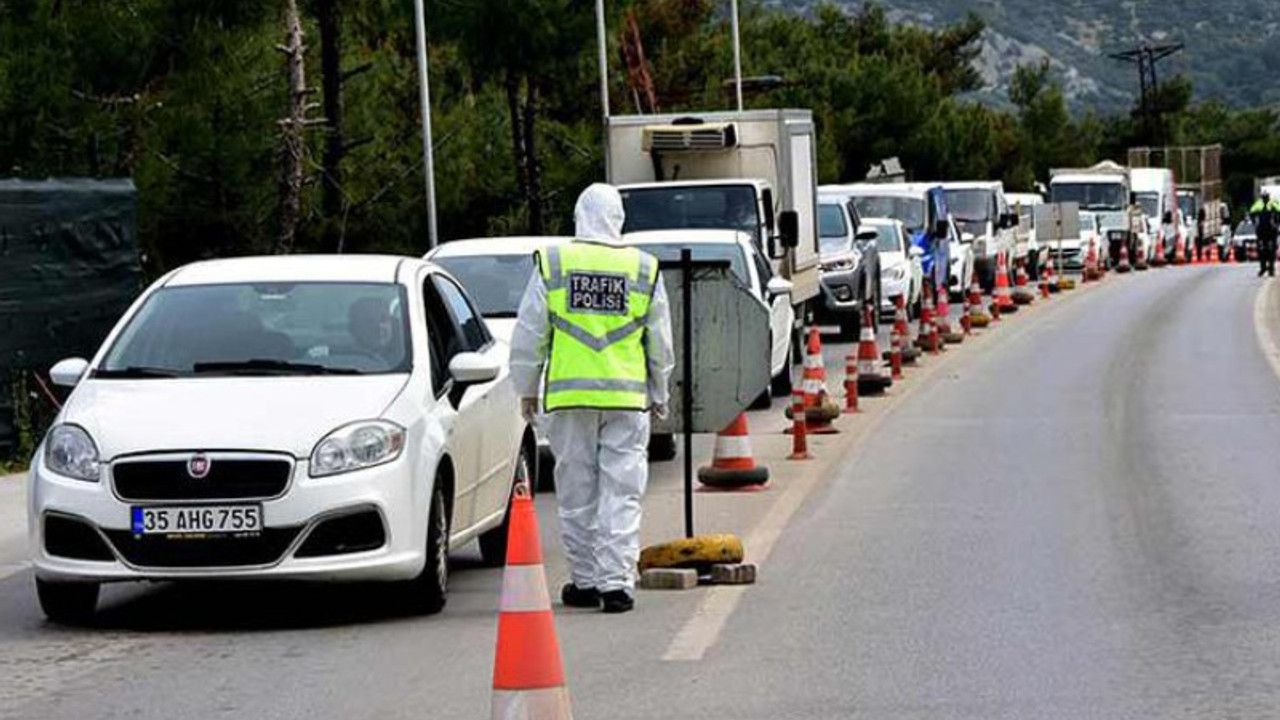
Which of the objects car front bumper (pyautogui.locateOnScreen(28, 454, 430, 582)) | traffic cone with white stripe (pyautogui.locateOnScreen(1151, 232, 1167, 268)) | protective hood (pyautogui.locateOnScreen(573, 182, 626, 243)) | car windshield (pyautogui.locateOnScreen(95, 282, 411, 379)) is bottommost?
traffic cone with white stripe (pyautogui.locateOnScreen(1151, 232, 1167, 268))

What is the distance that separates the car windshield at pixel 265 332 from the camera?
11.7 meters

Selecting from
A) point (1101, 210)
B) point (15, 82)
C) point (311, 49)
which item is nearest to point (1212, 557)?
point (15, 82)

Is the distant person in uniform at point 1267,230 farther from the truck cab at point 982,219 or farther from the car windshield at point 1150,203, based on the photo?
the car windshield at point 1150,203

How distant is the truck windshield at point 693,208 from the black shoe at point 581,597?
614 inches

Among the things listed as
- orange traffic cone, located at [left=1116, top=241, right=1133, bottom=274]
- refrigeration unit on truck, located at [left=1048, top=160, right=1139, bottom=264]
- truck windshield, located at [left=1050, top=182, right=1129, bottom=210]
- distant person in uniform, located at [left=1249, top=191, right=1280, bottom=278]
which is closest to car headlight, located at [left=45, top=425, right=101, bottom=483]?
distant person in uniform, located at [left=1249, top=191, right=1280, bottom=278]

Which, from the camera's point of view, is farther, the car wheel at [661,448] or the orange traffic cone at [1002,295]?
the orange traffic cone at [1002,295]

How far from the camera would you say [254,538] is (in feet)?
35.4

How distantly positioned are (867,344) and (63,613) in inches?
561

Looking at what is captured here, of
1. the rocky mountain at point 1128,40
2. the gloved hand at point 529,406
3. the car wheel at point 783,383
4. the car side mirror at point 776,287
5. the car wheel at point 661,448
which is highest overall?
the rocky mountain at point 1128,40

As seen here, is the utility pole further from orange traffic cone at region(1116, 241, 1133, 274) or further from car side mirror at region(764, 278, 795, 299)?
car side mirror at region(764, 278, 795, 299)

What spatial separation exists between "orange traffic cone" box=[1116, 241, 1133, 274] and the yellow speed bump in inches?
2137

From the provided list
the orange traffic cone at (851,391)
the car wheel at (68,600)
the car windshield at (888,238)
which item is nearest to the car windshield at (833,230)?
the car windshield at (888,238)

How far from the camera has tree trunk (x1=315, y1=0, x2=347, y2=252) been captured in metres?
33.3

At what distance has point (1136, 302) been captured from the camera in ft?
152
